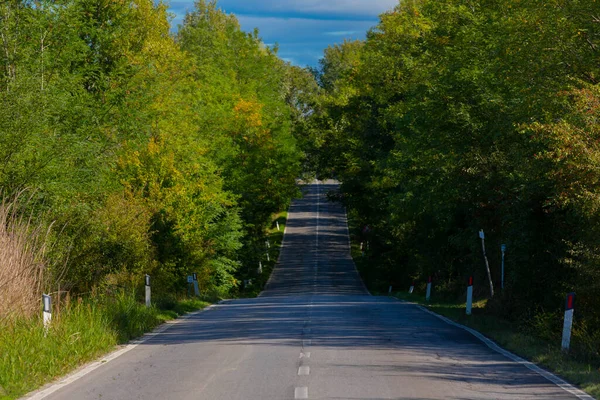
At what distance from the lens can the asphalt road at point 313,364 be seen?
410 inches

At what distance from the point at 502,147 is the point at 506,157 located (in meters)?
0.78

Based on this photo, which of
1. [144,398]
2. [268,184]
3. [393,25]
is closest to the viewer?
[144,398]

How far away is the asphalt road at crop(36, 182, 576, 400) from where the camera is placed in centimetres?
1041

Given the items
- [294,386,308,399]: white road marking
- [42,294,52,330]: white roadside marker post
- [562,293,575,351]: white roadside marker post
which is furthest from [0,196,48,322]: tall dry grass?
[562,293,575,351]: white roadside marker post

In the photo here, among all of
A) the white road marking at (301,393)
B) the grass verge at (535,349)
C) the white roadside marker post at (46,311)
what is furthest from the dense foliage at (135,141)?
the grass verge at (535,349)

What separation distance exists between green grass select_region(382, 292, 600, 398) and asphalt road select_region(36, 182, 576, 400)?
0.43m

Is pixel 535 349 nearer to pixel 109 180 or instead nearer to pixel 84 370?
pixel 84 370

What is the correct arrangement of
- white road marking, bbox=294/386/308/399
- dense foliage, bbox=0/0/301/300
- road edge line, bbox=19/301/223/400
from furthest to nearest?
dense foliage, bbox=0/0/301/300 < road edge line, bbox=19/301/223/400 < white road marking, bbox=294/386/308/399

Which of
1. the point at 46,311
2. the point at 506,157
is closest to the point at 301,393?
the point at 46,311

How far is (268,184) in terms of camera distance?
203 feet

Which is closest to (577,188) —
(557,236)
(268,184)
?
(557,236)

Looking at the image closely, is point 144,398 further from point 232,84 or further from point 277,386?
point 232,84

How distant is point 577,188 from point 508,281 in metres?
6.65

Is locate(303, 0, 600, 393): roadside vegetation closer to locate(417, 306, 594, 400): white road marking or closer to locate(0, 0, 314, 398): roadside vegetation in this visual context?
locate(417, 306, 594, 400): white road marking
